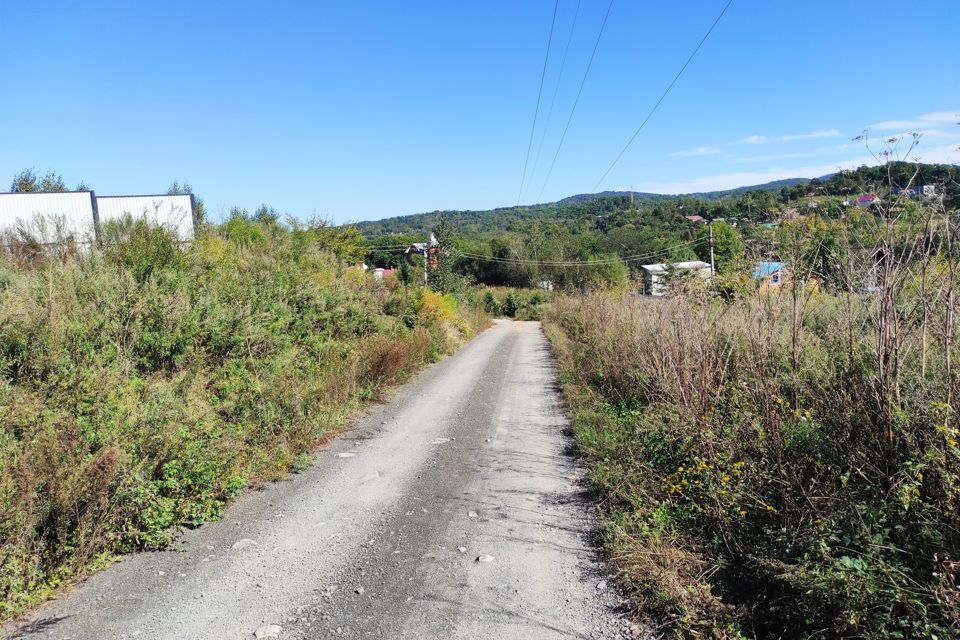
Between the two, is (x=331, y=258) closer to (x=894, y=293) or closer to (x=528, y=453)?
(x=528, y=453)

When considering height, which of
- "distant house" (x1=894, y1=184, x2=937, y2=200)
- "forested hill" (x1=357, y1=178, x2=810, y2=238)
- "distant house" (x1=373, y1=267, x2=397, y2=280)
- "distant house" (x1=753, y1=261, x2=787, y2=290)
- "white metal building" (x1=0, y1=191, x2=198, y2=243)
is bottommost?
"distant house" (x1=753, y1=261, x2=787, y2=290)

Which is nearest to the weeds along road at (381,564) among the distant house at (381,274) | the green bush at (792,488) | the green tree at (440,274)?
the green bush at (792,488)

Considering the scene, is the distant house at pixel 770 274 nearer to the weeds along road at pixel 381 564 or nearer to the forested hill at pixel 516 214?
the weeds along road at pixel 381 564

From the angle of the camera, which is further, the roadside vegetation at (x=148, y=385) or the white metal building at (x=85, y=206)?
the white metal building at (x=85, y=206)

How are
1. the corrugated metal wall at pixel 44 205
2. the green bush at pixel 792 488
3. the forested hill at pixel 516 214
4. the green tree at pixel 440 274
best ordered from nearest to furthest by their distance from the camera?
the green bush at pixel 792 488 → the corrugated metal wall at pixel 44 205 → the green tree at pixel 440 274 → the forested hill at pixel 516 214

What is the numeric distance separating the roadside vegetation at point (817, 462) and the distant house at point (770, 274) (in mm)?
104

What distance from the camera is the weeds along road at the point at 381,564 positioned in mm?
3766

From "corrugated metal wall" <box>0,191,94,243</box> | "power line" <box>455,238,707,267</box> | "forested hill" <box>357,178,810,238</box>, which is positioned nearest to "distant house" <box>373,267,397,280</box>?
"corrugated metal wall" <box>0,191,94,243</box>

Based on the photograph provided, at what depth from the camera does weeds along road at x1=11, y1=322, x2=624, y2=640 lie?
12.4ft

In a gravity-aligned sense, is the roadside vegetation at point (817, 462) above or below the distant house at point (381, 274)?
below

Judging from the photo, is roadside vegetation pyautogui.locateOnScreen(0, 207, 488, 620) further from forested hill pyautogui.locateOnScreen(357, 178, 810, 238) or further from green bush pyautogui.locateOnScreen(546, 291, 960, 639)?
forested hill pyautogui.locateOnScreen(357, 178, 810, 238)

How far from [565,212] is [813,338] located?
5396 inches

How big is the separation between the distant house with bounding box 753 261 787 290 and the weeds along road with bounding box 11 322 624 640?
3.04 metres

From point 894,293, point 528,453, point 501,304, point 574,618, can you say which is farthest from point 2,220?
point 501,304
